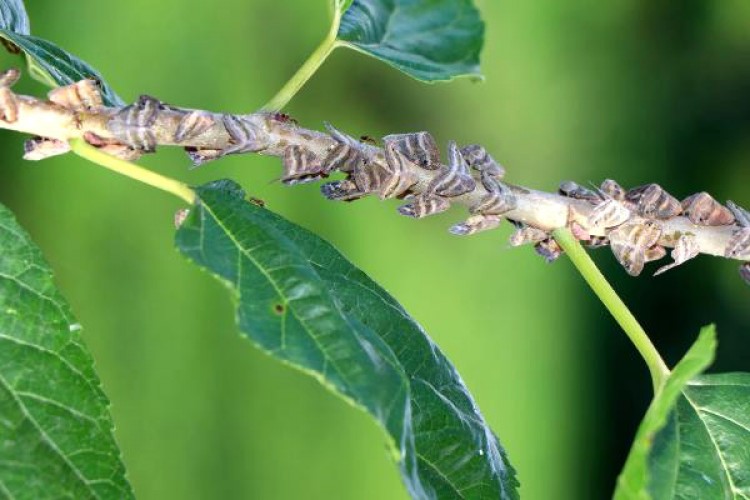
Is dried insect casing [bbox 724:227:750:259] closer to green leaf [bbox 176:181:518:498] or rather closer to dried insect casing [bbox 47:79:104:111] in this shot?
green leaf [bbox 176:181:518:498]

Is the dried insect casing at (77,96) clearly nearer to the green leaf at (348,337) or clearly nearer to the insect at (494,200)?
the green leaf at (348,337)

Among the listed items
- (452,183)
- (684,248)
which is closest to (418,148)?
(452,183)

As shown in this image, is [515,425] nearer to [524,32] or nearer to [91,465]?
[524,32]

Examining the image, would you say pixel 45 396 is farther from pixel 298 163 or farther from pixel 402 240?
pixel 402 240

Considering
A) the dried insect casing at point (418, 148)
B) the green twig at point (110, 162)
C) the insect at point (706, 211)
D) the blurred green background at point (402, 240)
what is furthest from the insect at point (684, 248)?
the blurred green background at point (402, 240)

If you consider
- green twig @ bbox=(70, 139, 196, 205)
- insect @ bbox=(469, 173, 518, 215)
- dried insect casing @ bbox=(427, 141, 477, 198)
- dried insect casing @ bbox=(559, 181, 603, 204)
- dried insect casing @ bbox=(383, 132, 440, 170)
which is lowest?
dried insect casing @ bbox=(559, 181, 603, 204)

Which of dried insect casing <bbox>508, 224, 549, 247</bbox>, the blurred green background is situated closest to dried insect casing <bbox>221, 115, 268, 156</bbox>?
dried insect casing <bbox>508, 224, 549, 247</bbox>

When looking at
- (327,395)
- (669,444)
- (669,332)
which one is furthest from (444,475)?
(669,332)
